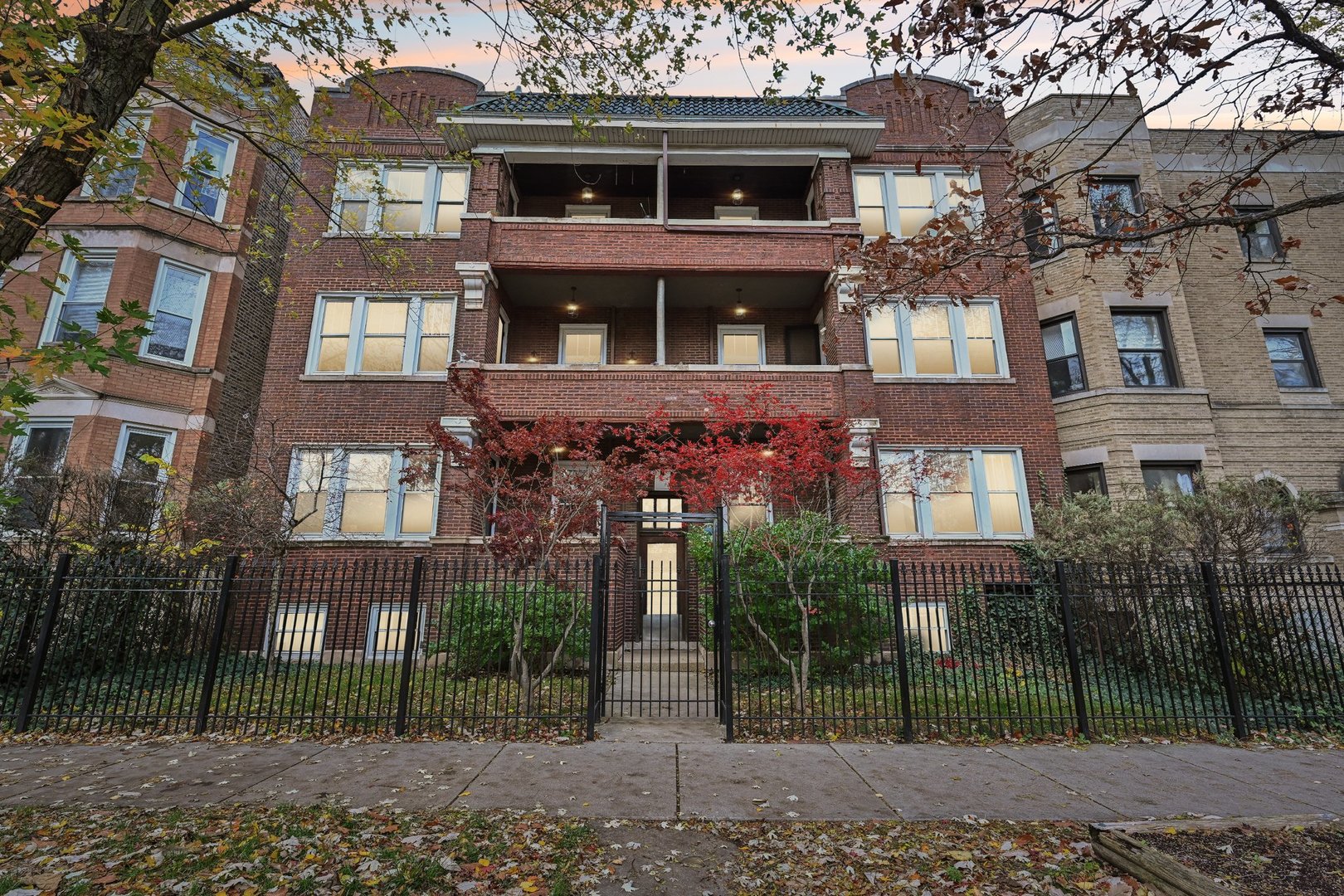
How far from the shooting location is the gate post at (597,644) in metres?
6.91

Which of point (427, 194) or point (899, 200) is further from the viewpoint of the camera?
point (899, 200)

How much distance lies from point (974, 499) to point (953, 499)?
451mm

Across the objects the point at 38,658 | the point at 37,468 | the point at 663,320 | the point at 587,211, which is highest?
the point at 587,211

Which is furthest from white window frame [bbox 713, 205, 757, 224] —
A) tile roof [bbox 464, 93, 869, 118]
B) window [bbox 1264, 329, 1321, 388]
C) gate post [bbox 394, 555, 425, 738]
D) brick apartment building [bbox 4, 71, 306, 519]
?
window [bbox 1264, 329, 1321, 388]

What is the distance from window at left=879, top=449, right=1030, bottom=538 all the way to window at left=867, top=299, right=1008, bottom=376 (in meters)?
2.10

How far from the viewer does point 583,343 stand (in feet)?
50.9

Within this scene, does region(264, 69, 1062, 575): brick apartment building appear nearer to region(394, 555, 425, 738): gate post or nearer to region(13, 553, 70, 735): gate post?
region(394, 555, 425, 738): gate post

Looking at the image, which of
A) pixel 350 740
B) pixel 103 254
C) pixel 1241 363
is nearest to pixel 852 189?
pixel 1241 363

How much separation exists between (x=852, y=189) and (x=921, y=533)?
8.74 meters

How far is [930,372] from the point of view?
14172 millimetres

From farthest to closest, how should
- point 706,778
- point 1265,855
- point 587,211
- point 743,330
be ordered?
point 587,211 → point 743,330 → point 706,778 → point 1265,855

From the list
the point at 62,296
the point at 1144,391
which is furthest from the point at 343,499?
the point at 1144,391

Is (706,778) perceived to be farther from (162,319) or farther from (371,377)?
(162,319)

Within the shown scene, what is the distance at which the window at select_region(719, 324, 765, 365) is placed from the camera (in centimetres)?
1540
